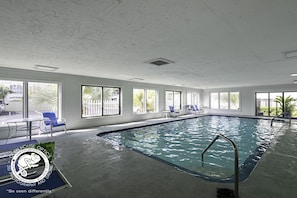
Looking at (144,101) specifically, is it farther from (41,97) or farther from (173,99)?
(41,97)

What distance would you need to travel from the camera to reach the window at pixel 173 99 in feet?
34.7

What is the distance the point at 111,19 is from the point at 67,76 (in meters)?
4.86

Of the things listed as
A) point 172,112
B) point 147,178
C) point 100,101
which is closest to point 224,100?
point 172,112

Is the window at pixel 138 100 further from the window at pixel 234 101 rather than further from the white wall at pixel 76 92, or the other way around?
the window at pixel 234 101

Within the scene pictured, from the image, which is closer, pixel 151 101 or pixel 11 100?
pixel 11 100

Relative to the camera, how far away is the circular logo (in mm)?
1812

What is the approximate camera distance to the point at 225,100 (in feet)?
40.8

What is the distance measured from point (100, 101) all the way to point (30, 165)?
18.0ft

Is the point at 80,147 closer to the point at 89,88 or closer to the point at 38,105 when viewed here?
the point at 38,105

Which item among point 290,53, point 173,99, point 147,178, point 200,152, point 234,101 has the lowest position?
point 200,152

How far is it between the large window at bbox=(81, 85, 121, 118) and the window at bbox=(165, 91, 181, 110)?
3.96 m

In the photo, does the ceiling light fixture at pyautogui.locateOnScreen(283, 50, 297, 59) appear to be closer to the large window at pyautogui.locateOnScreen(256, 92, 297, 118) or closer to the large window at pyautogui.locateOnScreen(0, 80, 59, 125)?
the large window at pyautogui.locateOnScreen(0, 80, 59, 125)

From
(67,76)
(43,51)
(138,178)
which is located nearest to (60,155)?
(138,178)

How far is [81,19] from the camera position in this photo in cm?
192
